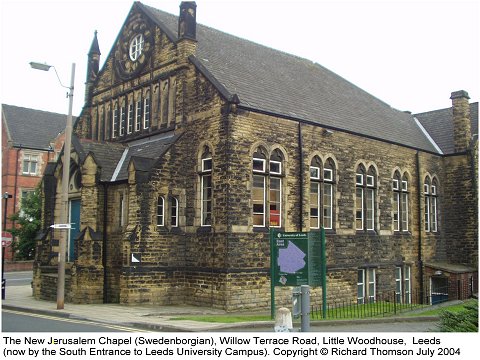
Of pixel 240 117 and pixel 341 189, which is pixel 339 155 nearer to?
pixel 341 189

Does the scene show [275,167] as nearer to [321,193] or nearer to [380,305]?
[321,193]

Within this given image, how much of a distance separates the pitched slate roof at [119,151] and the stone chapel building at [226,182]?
0.08 m

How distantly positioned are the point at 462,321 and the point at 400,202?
57.5 feet

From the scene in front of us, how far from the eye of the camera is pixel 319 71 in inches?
1273

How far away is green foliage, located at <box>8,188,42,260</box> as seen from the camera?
4531 centimetres

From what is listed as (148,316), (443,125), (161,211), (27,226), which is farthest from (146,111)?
(27,226)

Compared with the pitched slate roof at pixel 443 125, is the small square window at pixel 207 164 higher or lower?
lower

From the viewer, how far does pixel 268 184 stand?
853 inches

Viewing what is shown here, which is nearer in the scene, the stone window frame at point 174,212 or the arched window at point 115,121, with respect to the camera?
the stone window frame at point 174,212

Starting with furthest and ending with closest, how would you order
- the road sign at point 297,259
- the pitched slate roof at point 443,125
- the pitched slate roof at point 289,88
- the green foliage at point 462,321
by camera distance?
1. the pitched slate roof at point 443,125
2. the pitched slate roof at point 289,88
3. the road sign at point 297,259
4. the green foliage at point 462,321

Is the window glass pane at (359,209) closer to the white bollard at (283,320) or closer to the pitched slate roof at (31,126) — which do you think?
the white bollard at (283,320)

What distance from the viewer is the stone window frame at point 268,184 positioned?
21.4 metres

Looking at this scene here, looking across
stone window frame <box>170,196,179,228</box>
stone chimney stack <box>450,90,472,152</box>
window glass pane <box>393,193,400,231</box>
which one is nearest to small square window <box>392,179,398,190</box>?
window glass pane <box>393,193,400,231</box>

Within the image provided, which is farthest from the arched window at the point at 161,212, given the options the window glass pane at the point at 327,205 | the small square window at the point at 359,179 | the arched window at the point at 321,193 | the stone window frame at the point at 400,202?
the stone window frame at the point at 400,202
